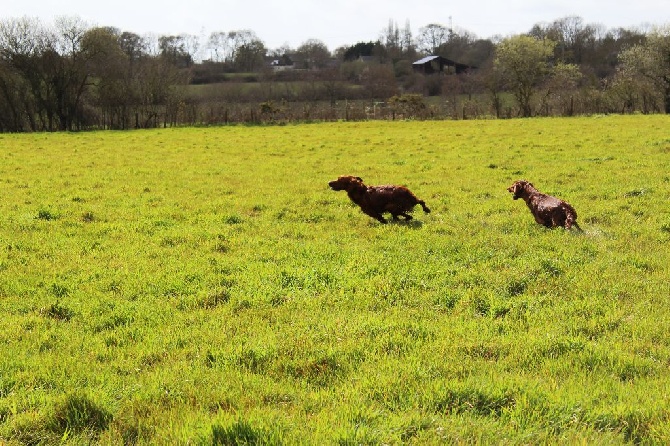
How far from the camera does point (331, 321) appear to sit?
5.31 m

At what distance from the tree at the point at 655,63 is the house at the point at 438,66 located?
40.1 metres

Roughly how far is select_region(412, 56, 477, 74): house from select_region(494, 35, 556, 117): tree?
3402 cm

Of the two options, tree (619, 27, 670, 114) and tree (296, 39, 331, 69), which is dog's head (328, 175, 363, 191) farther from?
tree (296, 39, 331, 69)

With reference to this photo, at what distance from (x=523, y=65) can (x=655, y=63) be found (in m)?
12.1

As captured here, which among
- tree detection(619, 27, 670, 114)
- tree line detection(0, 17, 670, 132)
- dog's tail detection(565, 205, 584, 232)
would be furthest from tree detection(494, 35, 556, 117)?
dog's tail detection(565, 205, 584, 232)

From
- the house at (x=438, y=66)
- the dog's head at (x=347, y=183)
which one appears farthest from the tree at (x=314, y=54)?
the dog's head at (x=347, y=183)

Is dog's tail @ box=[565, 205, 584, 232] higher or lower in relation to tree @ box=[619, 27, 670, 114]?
lower

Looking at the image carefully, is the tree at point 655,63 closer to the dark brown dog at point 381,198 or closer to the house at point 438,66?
the house at point 438,66

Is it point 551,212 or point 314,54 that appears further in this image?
point 314,54

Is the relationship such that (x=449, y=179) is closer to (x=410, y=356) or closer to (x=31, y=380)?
(x=410, y=356)

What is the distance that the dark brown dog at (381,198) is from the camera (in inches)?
386

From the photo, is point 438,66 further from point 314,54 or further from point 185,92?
point 185,92

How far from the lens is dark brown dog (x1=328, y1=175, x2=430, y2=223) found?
980cm

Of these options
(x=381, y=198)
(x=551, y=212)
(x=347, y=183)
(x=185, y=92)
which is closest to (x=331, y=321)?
(x=381, y=198)
